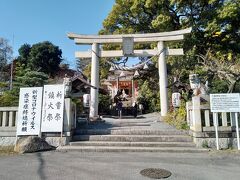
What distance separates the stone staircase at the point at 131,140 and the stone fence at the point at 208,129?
40 cm

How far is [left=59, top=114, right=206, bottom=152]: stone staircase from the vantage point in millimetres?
7352

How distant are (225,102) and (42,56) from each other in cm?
2794

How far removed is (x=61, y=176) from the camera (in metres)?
5.03

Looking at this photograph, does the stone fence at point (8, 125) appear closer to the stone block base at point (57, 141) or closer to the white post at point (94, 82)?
the stone block base at point (57, 141)

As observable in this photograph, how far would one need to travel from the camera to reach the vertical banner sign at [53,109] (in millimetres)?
8016

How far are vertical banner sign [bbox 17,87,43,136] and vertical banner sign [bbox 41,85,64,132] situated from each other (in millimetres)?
185

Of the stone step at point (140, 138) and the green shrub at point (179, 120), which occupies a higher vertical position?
the green shrub at point (179, 120)

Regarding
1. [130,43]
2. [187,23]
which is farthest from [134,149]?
[187,23]

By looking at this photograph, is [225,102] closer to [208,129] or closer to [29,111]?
[208,129]

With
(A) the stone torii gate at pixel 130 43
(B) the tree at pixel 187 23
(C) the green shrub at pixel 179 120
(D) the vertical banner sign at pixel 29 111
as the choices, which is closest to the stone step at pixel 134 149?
(D) the vertical banner sign at pixel 29 111

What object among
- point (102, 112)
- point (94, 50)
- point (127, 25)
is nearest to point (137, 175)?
point (94, 50)

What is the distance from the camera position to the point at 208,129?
769 cm

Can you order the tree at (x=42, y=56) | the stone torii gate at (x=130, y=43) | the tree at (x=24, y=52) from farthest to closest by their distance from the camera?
the tree at (x=24, y=52), the tree at (x=42, y=56), the stone torii gate at (x=130, y=43)

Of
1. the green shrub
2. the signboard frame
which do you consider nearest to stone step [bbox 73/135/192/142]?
the green shrub
